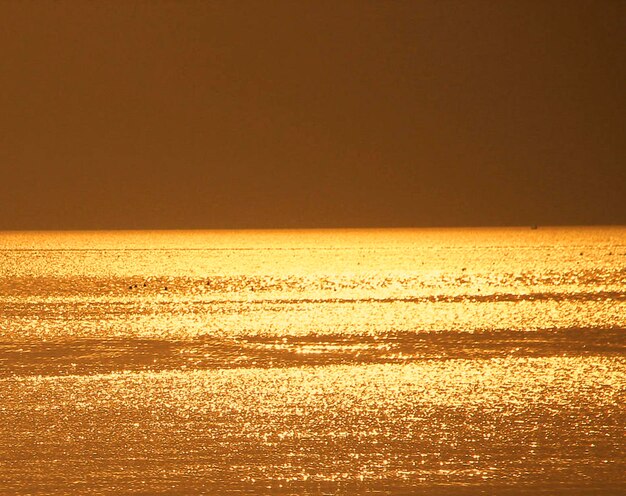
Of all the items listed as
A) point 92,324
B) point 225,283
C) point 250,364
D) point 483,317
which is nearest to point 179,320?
point 92,324

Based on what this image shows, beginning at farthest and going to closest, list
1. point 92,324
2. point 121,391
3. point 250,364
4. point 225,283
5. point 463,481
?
point 225,283 → point 92,324 → point 250,364 → point 121,391 → point 463,481

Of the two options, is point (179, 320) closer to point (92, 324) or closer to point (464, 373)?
point (92, 324)

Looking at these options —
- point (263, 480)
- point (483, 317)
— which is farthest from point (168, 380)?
point (483, 317)

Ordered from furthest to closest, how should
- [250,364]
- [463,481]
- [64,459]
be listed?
[250,364]
[64,459]
[463,481]

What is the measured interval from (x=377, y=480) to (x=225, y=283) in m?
31.2

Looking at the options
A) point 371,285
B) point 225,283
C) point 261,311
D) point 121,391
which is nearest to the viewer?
point 121,391

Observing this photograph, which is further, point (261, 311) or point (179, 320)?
point (261, 311)

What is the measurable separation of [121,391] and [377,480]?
4.75 metres

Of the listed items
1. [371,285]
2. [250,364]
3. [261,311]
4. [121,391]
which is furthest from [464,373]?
[371,285]

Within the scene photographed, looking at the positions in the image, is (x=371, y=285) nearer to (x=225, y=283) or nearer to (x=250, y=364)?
(x=225, y=283)

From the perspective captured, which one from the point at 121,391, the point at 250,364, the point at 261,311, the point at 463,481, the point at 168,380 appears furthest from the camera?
the point at 261,311

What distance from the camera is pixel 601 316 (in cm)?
2219

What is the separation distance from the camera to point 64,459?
861cm

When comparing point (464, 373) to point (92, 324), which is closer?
point (464, 373)
